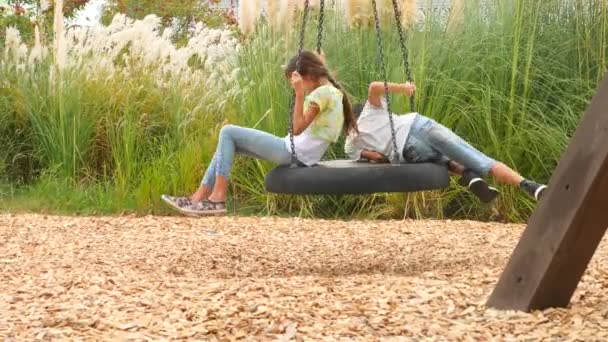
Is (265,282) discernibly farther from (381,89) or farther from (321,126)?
(381,89)

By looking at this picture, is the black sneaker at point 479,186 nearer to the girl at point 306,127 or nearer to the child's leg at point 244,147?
the girl at point 306,127

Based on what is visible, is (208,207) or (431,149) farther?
(208,207)

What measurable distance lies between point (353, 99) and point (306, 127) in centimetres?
185

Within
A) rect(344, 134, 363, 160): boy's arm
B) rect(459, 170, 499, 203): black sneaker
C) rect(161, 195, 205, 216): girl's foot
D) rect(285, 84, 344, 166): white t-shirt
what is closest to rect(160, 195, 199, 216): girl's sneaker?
rect(161, 195, 205, 216): girl's foot

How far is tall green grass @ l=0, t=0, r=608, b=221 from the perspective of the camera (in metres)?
7.11

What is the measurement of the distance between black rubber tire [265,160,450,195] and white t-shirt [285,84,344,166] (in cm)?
50

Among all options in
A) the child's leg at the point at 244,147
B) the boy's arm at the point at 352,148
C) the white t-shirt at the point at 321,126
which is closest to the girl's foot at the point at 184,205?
the child's leg at the point at 244,147

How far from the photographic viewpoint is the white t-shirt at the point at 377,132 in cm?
520

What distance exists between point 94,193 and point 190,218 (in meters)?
0.85

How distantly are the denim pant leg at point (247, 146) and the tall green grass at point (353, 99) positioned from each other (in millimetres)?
1620

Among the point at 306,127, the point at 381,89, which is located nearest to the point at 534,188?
the point at 381,89

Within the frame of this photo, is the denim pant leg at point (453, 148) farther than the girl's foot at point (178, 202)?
No

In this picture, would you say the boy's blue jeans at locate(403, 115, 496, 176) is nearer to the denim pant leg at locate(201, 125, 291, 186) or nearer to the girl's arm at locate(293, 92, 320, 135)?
the girl's arm at locate(293, 92, 320, 135)

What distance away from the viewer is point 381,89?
5.39 metres
